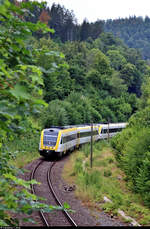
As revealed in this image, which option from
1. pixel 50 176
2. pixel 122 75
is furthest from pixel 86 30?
pixel 50 176

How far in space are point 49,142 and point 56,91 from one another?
31.0 m

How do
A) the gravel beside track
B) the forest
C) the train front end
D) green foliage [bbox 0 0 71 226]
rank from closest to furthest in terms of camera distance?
green foliage [bbox 0 0 71 226]
the forest
the gravel beside track
the train front end

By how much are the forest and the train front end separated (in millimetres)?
1870

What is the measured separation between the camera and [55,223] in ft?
37.0

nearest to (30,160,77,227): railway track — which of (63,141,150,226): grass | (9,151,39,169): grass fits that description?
(9,151,39,169): grass

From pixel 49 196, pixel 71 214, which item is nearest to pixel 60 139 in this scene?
pixel 49 196

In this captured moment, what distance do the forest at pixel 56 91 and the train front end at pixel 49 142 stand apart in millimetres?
1870

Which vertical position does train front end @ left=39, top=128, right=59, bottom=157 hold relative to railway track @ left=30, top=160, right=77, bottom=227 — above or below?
above

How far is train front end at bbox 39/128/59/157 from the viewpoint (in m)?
24.7

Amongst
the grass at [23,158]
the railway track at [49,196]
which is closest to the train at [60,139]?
the railway track at [49,196]

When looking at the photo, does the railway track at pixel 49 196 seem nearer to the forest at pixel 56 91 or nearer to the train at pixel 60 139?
the train at pixel 60 139

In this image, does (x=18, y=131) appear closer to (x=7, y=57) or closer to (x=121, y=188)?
(x=7, y=57)

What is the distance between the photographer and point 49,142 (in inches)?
980

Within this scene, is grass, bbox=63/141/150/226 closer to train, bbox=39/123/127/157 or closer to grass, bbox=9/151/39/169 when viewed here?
train, bbox=39/123/127/157
